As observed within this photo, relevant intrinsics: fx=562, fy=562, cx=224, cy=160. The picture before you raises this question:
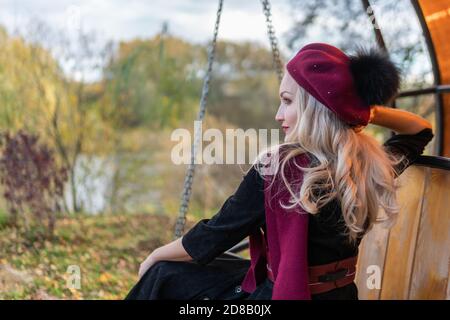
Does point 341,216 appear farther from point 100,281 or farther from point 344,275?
point 100,281

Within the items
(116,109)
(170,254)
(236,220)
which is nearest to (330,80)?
(236,220)

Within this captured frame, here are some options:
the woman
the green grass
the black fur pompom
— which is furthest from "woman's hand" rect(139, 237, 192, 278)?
the green grass

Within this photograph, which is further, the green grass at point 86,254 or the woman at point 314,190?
the green grass at point 86,254

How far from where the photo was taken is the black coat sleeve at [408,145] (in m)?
2.25

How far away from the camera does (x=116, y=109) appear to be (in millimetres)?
6316

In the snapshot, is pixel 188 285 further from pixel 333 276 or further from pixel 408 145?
pixel 408 145

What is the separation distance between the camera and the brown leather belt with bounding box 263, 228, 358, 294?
1827 mm

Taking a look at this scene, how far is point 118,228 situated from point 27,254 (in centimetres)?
149

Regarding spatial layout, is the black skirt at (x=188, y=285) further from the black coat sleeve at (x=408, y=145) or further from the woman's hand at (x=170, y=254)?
the black coat sleeve at (x=408, y=145)

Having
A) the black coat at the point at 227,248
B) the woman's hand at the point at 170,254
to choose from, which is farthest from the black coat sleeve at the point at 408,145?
the woman's hand at the point at 170,254

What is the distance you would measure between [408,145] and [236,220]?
0.88 metres

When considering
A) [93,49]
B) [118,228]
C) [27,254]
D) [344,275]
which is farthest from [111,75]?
[344,275]

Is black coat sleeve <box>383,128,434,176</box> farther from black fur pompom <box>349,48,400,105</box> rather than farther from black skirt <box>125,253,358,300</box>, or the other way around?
black skirt <box>125,253,358,300</box>

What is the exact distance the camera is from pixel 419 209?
2594mm
